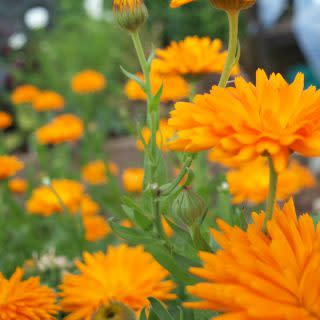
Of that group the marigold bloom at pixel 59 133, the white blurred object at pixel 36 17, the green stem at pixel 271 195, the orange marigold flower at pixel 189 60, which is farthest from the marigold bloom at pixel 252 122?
the white blurred object at pixel 36 17

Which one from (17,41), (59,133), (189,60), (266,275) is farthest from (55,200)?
(17,41)

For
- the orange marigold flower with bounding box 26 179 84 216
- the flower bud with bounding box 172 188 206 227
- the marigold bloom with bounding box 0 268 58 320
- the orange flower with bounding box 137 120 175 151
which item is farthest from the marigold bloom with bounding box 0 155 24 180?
the flower bud with bounding box 172 188 206 227

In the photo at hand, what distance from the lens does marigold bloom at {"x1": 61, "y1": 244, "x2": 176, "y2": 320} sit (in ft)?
2.16

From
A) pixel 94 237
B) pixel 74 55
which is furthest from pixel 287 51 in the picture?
→ pixel 94 237

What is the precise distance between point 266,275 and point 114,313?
131 millimetres

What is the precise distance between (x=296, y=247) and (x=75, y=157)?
6.62 ft

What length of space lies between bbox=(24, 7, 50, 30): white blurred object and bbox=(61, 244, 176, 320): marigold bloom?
2.88 meters

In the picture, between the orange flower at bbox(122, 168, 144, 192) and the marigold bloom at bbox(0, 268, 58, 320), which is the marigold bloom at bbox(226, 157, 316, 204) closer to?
the orange flower at bbox(122, 168, 144, 192)

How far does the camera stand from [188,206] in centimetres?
54

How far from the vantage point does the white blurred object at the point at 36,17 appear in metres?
3.45

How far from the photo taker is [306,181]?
155cm

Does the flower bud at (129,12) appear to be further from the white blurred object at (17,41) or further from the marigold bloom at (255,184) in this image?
the white blurred object at (17,41)

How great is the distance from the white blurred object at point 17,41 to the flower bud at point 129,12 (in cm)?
265

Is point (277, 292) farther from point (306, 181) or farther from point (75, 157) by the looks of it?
point (75, 157)
